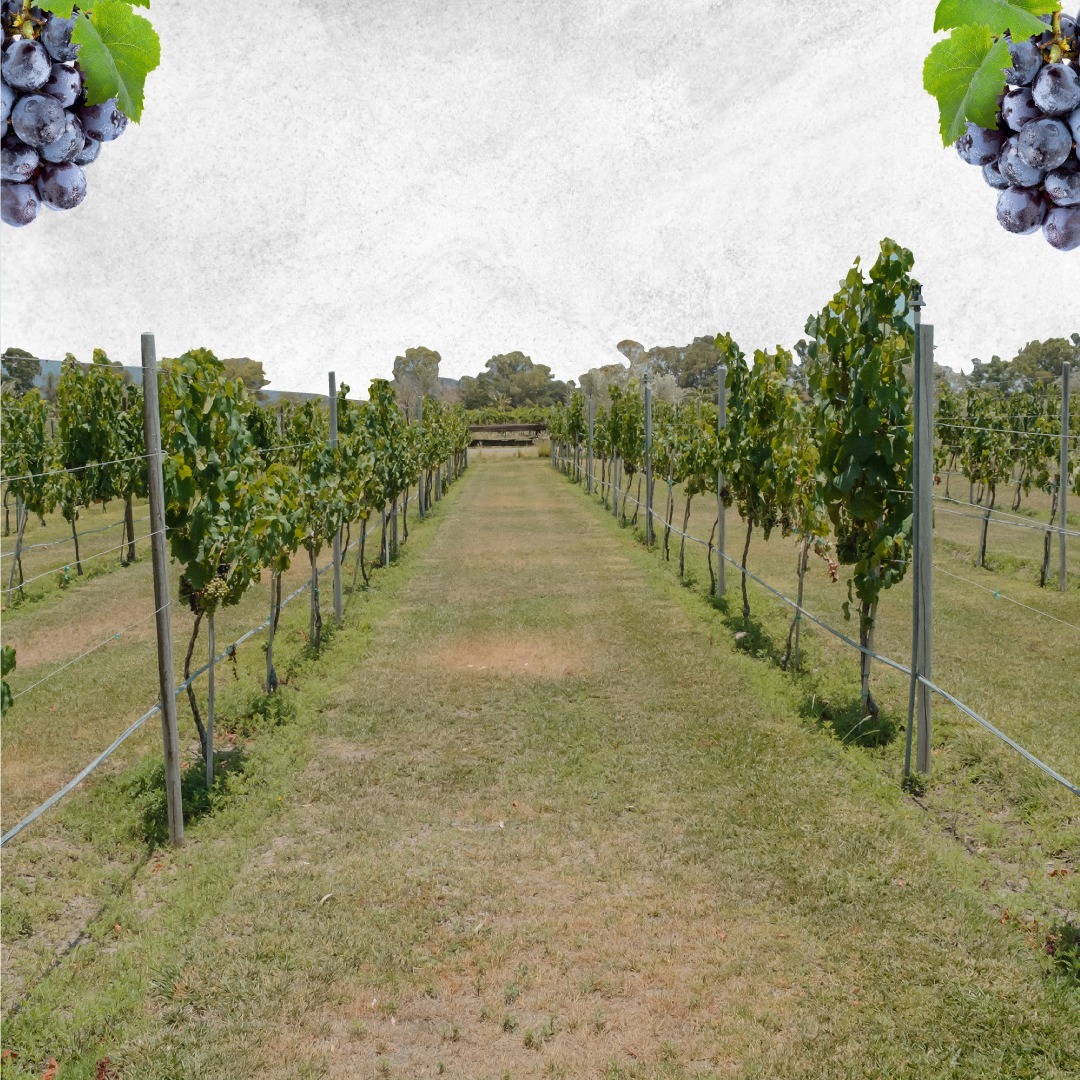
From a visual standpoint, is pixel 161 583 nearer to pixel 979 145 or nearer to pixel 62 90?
pixel 62 90

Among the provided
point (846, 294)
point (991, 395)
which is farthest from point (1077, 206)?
point (991, 395)

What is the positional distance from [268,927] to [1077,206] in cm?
530

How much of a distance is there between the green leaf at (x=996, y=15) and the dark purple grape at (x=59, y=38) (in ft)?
2.56

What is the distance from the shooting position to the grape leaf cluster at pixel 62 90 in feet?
2.79

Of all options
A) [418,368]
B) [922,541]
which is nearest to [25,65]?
[922,541]

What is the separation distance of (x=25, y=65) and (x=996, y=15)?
885 mm

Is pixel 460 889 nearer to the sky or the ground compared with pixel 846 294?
nearer to the ground

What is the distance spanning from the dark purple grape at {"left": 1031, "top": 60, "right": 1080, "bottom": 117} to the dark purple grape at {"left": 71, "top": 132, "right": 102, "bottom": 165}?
969mm

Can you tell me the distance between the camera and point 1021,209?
1027mm

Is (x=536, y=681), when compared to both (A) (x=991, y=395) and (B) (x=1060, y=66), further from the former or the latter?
(A) (x=991, y=395)

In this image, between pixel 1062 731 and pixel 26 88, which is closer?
pixel 26 88

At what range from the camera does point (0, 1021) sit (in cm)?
403

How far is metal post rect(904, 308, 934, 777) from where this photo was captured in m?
6.61

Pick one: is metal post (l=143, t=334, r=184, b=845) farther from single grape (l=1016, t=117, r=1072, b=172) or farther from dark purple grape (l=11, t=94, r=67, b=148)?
single grape (l=1016, t=117, r=1072, b=172)
